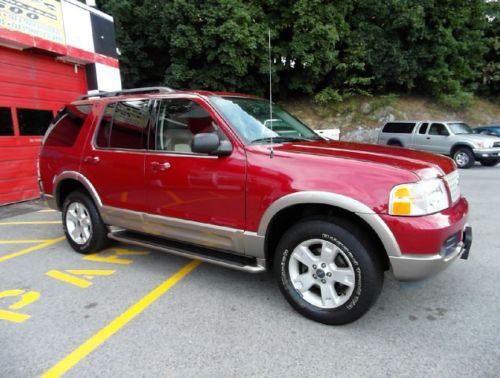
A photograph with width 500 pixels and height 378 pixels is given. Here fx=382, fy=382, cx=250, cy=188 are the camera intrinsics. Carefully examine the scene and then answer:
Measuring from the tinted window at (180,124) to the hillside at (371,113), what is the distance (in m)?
18.3

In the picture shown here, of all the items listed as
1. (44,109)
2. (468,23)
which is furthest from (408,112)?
(44,109)

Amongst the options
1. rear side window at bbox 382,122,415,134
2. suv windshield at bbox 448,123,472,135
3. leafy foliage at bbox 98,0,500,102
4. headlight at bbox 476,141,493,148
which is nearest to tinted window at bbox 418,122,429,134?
rear side window at bbox 382,122,415,134

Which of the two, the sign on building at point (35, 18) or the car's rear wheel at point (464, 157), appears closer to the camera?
the sign on building at point (35, 18)

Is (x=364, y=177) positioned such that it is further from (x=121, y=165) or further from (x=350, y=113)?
(x=350, y=113)

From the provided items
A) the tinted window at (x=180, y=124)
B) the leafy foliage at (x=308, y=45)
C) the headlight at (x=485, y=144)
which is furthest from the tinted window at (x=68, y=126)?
the leafy foliage at (x=308, y=45)

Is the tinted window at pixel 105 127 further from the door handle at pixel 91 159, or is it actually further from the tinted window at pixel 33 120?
the tinted window at pixel 33 120

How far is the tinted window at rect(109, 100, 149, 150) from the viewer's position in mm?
4035

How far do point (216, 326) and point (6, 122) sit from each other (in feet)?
24.6

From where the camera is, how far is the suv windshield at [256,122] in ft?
11.5

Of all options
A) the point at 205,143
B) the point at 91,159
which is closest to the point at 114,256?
the point at 91,159

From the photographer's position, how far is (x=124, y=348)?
9.12ft

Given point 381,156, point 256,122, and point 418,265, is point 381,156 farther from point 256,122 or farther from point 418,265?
point 256,122

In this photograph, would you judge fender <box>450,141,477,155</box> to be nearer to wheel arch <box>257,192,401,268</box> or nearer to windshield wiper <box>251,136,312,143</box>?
windshield wiper <box>251,136,312,143</box>

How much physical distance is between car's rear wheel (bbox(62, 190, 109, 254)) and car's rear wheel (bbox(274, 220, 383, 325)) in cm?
247
